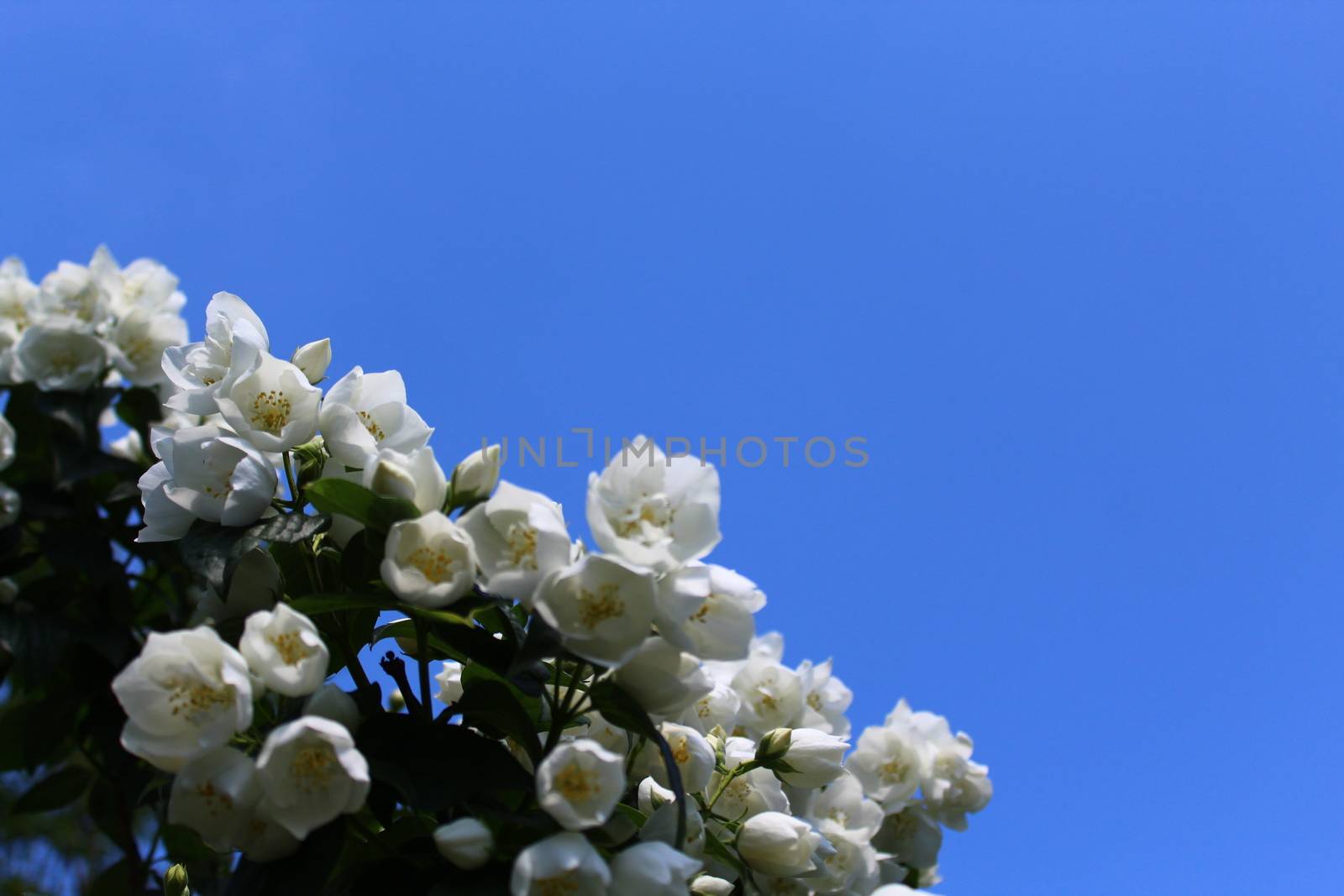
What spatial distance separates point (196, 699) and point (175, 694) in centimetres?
3

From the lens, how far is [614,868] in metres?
1.07

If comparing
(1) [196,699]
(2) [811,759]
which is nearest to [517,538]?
(1) [196,699]

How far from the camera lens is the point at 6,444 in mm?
2895

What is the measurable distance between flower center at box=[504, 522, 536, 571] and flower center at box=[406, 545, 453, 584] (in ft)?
0.22

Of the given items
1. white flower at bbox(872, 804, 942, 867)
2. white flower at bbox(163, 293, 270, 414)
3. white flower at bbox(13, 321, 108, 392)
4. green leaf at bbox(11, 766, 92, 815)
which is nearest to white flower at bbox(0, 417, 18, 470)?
white flower at bbox(13, 321, 108, 392)

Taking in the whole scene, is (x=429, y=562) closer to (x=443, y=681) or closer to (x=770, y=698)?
(x=443, y=681)

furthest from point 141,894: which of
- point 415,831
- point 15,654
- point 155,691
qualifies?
point 155,691

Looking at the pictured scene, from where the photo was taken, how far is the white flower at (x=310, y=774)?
1015 mm

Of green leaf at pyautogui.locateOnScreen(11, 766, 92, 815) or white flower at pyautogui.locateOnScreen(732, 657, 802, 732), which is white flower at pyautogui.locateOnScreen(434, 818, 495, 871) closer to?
white flower at pyautogui.locateOnScreen(732, 657, 802, 732)

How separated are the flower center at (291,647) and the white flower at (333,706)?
0.07 meters

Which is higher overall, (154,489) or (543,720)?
(154,489)

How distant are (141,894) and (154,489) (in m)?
1.05

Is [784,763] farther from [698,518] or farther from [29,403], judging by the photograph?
[29,403]

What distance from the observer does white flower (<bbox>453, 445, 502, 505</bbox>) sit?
1223 mm
